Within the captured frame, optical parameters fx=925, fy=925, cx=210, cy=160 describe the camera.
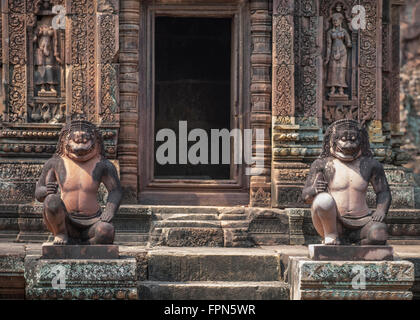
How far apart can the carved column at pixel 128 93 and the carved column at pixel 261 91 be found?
1549 millimetres

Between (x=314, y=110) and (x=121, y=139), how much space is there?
258cm

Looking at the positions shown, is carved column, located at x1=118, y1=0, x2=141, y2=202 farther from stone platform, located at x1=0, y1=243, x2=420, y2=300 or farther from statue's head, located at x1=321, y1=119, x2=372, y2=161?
statue's head, located at x1=321, y1=119, x2=372, y2=161

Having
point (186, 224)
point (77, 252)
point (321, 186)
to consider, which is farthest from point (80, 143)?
point (321, 186)

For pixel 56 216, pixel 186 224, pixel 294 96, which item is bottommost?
pixel 186 224

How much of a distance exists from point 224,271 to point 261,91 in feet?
9.86

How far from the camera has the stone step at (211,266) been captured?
10078 millimetres

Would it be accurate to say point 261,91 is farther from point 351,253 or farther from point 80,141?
point 351,253

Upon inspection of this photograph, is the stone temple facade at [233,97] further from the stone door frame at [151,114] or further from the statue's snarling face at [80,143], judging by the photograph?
the statue's snarling face at [80,143]

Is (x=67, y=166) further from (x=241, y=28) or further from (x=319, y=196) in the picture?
(x=241, y=28)

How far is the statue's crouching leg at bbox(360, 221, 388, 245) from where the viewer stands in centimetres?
938

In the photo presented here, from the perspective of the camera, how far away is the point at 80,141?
964 centimetres

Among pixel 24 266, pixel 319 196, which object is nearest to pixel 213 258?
pixel 319 196

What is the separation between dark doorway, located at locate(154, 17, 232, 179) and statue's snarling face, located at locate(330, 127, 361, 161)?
7.51 m

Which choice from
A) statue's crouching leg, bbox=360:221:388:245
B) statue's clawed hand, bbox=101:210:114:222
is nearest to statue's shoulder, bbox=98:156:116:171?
statue's clawed hand, bbox=101:210:114:222
